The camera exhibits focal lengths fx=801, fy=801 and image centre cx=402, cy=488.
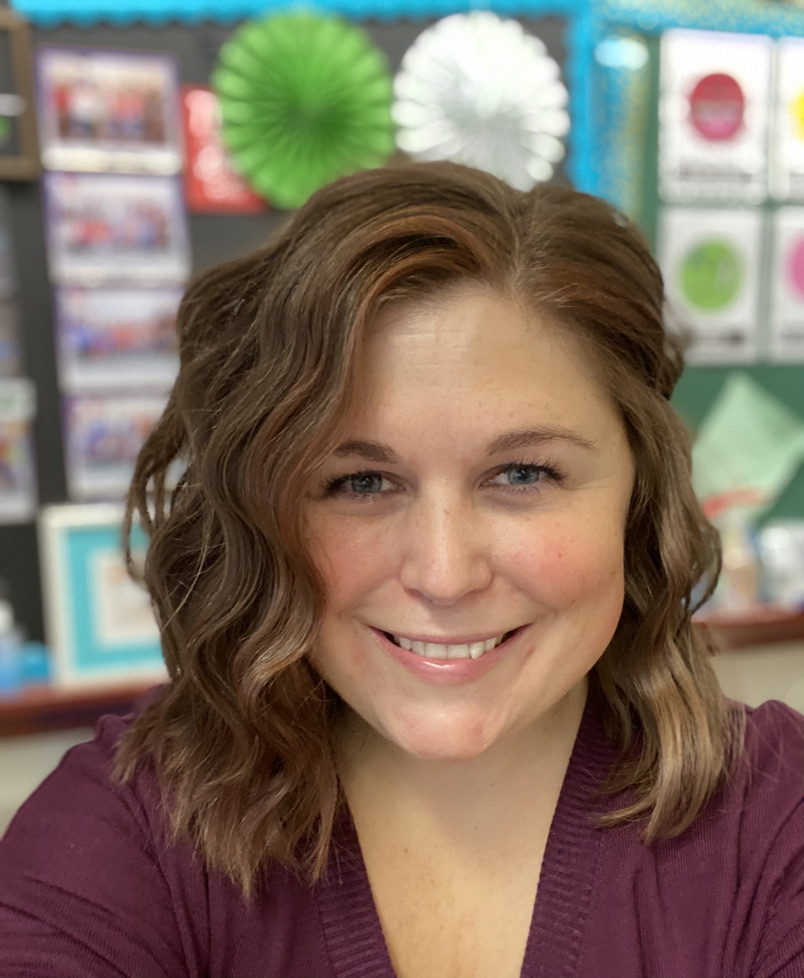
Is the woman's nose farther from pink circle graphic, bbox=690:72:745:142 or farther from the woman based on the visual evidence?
pink circle graphic, bbox=690:72:745:142

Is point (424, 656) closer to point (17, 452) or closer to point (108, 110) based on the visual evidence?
point (17, 452)

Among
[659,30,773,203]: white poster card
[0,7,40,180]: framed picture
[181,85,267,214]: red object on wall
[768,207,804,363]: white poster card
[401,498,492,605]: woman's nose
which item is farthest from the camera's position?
[768,207,804,363]: white poster card

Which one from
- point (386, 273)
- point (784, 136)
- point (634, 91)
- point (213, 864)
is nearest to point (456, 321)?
point (386, 273)

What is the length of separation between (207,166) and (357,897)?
4.38 feet

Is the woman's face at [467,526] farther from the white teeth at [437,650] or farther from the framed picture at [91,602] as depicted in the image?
the framed picture at [91,602]

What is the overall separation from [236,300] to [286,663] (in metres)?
0.38

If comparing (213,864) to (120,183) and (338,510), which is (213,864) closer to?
(338,510)

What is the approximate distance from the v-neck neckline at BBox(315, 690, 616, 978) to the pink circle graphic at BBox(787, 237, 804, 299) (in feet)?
4.78

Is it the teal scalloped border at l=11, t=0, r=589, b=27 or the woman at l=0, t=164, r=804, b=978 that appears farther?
the teal scalloped border at l=11, t=0, r=589, b=27

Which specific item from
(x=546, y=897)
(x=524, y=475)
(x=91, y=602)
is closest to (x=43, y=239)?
(x=91, y=602)

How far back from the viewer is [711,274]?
1846mm

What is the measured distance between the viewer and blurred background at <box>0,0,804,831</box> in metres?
1.52

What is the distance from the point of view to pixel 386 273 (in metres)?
0.70

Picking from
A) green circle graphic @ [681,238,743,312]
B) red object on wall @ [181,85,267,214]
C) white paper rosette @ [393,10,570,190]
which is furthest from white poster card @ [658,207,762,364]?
red object on wall @ [181,85,267,214]
